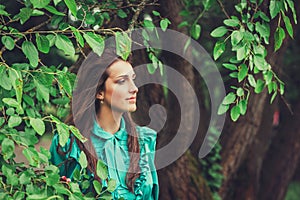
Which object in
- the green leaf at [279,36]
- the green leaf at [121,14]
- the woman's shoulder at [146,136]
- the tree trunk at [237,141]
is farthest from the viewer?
the tree trunk at [237,141]

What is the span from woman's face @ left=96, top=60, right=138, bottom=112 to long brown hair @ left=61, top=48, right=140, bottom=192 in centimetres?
3

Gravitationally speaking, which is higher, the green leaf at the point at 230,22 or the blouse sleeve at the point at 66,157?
the green leaf at the point at 230,22

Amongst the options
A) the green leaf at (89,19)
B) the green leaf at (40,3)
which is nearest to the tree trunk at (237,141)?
the green leaf at (89,19)

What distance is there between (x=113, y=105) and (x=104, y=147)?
23 cm

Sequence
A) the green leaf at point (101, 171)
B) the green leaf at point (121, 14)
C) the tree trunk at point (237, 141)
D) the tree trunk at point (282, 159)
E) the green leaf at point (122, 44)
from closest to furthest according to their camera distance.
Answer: the green leaf at point (101, 171)
the green leaf at point (122, 44)
the green leaf at point (121, 14)
the tree trunk at point (237, 141)
the tree trunk at point (282, 159)

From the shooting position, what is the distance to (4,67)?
277 cm

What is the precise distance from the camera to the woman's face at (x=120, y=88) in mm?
3387

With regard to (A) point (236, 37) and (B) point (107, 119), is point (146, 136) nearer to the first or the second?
(B) point (107, 119)

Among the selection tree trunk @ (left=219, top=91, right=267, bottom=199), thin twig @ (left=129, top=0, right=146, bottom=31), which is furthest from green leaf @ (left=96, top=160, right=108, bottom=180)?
tree trunk @ (left=219, top=91, right=267, bottom=199)

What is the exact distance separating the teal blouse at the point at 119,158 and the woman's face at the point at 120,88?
17cm

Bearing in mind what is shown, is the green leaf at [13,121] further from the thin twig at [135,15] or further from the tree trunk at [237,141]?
the tree trunk at [237,141]

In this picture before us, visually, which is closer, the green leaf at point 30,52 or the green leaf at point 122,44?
the green leaf at point 30,52

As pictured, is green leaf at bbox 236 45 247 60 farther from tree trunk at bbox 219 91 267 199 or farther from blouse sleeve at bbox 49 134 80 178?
tree trunk at bbox 219 91 267 199

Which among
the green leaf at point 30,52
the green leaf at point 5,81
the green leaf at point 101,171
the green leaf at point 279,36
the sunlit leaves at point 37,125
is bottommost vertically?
the green leaf at point 101,171
